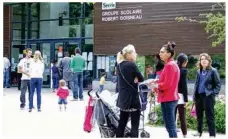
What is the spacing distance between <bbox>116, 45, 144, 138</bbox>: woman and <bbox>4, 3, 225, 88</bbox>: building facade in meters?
12.1

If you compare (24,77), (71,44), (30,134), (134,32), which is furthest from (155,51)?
(30,134)

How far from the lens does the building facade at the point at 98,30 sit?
66.7 ft

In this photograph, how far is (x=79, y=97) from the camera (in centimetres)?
1620

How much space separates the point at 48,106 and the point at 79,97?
202 centimetres

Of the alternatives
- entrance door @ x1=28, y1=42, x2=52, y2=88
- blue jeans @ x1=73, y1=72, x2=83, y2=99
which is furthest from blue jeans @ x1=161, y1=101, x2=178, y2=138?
entrance door @ x1=28, y1=42, x2=52, y2=88

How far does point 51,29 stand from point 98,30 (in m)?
3.47

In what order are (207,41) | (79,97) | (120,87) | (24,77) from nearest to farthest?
(120,87) < (24,77) < (79,97) < (207,41)

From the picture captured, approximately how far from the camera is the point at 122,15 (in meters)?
21.8

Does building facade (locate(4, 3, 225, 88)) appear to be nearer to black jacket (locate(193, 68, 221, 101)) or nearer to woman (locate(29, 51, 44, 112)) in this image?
woman (locate(29, 51, 44, 112))

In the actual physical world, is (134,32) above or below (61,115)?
above

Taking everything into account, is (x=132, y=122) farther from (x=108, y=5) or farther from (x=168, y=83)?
(x=108, y=5)

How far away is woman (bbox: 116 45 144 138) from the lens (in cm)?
757

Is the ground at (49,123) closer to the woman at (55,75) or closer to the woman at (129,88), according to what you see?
the woman at (129,88)

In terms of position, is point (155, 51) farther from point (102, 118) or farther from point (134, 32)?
point (102, 118)
